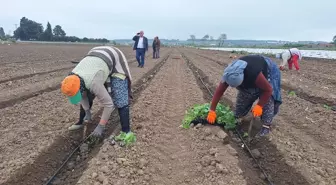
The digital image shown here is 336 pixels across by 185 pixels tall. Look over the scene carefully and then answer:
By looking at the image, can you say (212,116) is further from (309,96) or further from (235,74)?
(309,96)

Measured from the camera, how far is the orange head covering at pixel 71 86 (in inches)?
149

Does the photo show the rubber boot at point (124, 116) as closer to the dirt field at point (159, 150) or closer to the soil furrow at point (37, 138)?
the dirt field at point (159, 150)

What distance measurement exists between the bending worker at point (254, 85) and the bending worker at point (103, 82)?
1.33 meters

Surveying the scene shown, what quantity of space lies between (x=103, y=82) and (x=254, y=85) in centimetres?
213

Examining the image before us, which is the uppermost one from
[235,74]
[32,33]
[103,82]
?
[235,74]

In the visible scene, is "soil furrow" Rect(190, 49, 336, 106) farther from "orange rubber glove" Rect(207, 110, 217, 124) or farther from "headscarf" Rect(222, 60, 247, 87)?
"headscarf" Rect(222, 60, 247, 87)

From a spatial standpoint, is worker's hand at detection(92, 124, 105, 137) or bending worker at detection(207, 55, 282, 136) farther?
worker's hand at detection(92, 124, 105, 137)

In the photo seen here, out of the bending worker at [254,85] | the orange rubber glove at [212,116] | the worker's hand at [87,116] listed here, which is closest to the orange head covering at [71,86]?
the worker's hand at [87,116]

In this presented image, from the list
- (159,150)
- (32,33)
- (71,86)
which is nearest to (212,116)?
(159,150)

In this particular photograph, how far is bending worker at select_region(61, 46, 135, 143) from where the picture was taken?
401 centimetres

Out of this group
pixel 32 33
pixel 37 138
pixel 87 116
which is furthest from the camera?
pixel 32 33

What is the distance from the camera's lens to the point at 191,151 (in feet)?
15.1

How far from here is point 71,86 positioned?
380 centimetres

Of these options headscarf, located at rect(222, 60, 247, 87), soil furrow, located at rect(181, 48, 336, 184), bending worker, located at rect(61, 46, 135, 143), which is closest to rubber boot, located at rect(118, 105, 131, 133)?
bending worker, located at rect(61, 46, 135, 143)
